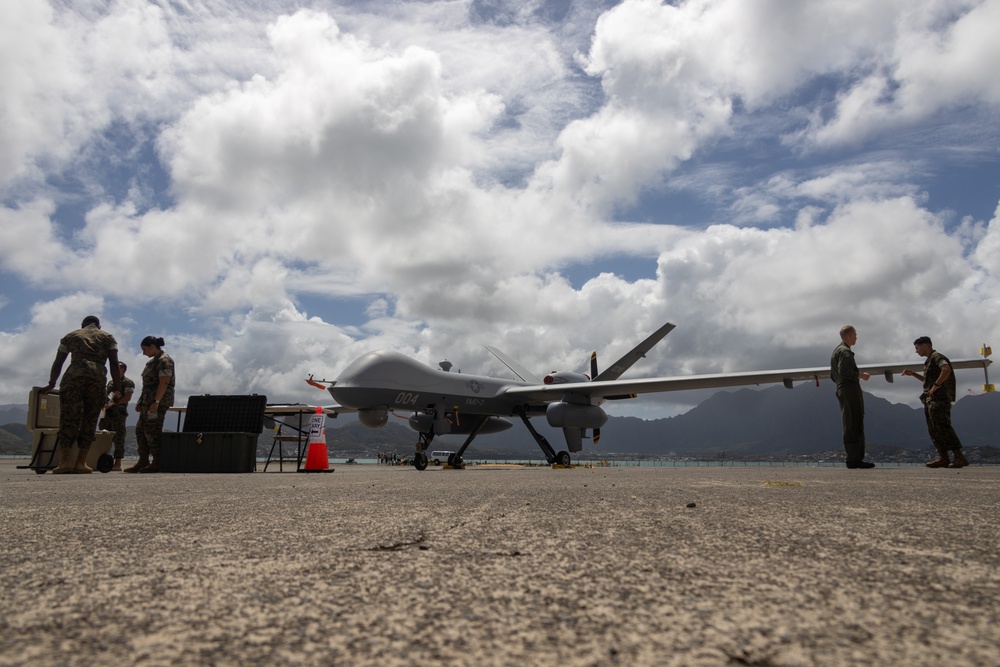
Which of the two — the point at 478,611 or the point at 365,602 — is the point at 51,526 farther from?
the point at 478,611

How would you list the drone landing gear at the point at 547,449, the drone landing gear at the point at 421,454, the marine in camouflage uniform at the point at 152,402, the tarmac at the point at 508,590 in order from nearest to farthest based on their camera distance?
1. the tarmac at the point at 508,590
2. the marine in camouflage uniform at the point at 152,402
3. the drone landing gear at the point at 421,454
4. the drone landing gear at the point at 547,449

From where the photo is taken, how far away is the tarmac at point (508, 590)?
3.55 feet

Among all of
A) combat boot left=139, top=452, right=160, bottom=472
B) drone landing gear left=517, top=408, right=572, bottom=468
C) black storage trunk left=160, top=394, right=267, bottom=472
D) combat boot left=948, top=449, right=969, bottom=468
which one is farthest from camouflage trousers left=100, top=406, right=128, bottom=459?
combat boot left=948, top=449, right=969, bottom=468

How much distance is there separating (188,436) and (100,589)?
10102 millimetres

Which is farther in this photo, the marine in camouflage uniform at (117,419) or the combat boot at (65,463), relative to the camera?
the marine in camouflage uniform at (117,419)

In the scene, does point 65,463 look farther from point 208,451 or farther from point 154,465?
point 208,451

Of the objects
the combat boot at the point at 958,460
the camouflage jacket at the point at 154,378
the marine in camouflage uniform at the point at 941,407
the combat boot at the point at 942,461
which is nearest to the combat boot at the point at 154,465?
the camouflage jacket at the point at 154,378

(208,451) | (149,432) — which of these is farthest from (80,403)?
(208,451)

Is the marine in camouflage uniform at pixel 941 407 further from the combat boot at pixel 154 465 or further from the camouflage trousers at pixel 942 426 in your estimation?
the combat boot at pixel 154 465

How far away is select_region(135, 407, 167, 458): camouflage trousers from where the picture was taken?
32.7 ft

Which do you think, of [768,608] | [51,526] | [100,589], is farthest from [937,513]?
[51,526]

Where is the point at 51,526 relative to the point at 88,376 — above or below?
below

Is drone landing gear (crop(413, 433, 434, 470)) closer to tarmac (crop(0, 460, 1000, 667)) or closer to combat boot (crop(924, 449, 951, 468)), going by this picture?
combat boot (crop(924, 449, 951, 468))

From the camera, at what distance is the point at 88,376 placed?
318 inches
